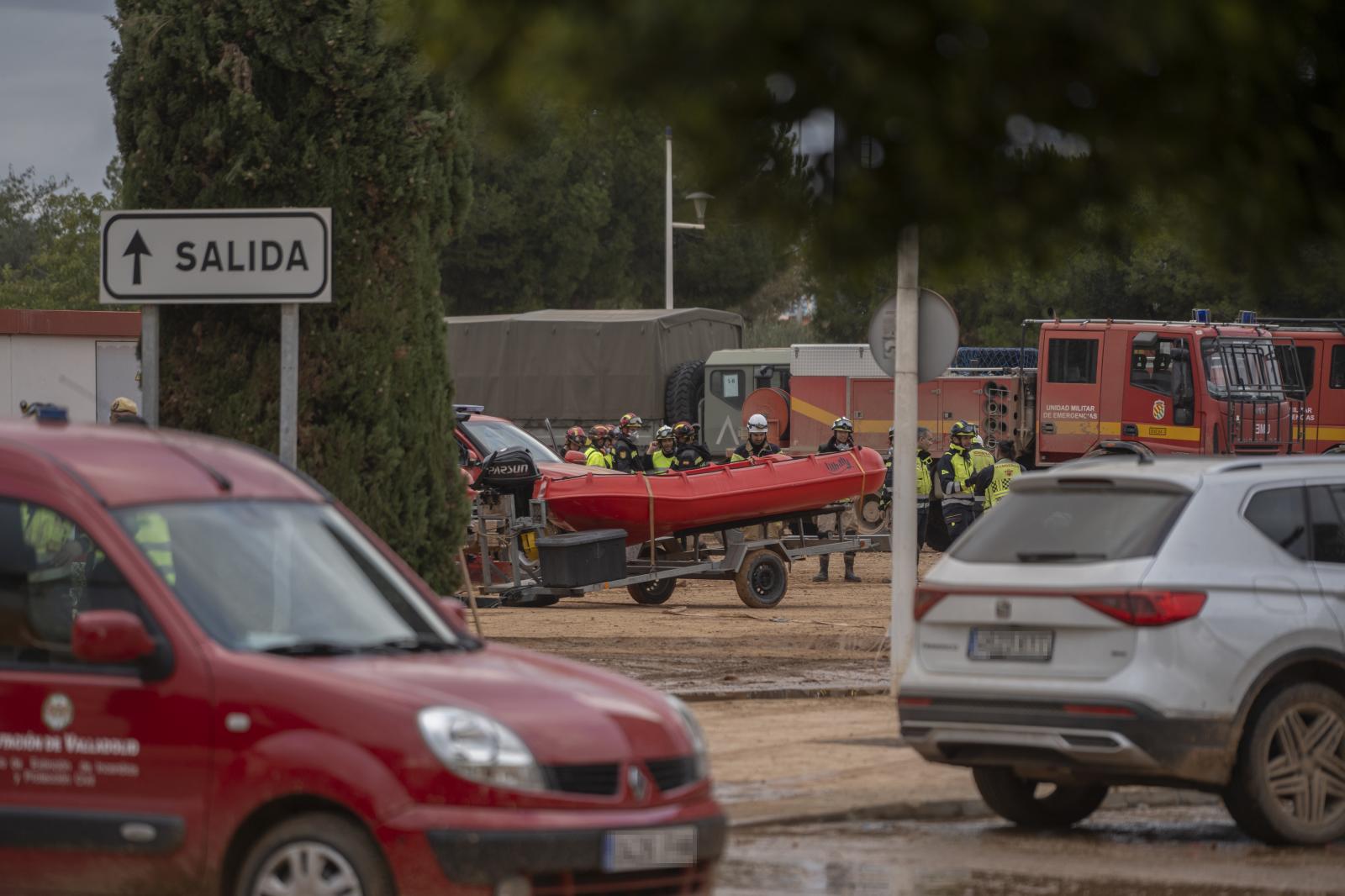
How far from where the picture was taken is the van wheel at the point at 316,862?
6109mm

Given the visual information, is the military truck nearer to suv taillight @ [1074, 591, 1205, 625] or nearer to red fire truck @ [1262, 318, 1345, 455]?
red fire truck @ [1262, 318, 1345, 455]

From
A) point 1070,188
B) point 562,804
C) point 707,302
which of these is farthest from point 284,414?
point 707,302

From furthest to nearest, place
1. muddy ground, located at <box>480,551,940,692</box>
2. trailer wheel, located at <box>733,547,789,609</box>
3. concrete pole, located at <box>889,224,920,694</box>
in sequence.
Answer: trailer wheel, located at <box>733,547,789,609</box> → muddy ground, located at <box>480,551,940,692</box> → concrete pole, located at <box>889,224,920,694</box>

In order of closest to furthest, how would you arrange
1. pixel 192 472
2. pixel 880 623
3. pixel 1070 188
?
pixel 1070 188 → pixel 192 472 → pixel 880 623

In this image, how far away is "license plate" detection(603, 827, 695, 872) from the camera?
6.27 m

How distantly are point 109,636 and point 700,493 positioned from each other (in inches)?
587

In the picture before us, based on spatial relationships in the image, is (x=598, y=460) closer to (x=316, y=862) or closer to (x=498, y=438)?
(x=498, y=438)

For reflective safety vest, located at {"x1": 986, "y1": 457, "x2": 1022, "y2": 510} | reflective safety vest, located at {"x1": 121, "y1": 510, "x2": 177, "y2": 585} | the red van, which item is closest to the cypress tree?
the red van

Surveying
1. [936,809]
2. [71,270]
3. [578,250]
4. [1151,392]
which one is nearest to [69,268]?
[71,270]

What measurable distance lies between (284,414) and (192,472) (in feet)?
8.91

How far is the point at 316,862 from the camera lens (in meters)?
6.15

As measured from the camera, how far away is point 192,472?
7.00 metres

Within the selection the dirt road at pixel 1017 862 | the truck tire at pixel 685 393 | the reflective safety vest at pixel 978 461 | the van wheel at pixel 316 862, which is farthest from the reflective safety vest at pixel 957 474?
the truck tire at pixel 685 393

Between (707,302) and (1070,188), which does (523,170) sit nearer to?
(707,302)
